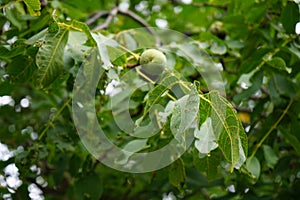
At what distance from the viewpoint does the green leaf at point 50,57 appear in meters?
1.42

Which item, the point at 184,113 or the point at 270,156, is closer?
the point at 184,113

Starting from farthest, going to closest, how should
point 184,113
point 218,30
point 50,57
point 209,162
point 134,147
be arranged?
point 218,30, point 134,147, point 209,162, point 50,57, point 184,113

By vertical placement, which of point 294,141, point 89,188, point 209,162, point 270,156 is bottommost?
point 89,188

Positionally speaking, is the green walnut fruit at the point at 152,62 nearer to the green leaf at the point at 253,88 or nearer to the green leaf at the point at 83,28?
the green leaf at the point at 83,28

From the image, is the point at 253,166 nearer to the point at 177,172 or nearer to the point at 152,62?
the point at 177,172

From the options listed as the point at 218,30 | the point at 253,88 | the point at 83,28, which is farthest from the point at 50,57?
the point at 218,30

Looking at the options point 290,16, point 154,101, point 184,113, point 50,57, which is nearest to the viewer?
point 184,113

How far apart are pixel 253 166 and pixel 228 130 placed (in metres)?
0.59

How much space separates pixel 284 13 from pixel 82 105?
85 cm

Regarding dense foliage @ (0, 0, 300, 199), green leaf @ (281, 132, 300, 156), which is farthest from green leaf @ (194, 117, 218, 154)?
green leaf @ (281, 132, 300, 156)

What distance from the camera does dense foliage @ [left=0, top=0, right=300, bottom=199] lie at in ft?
4.63

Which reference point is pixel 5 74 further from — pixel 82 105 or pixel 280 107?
pixel 280 107

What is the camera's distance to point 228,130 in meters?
1.21

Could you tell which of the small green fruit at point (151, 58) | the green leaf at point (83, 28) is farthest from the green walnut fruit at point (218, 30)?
the green leaf at point (83, 28)
